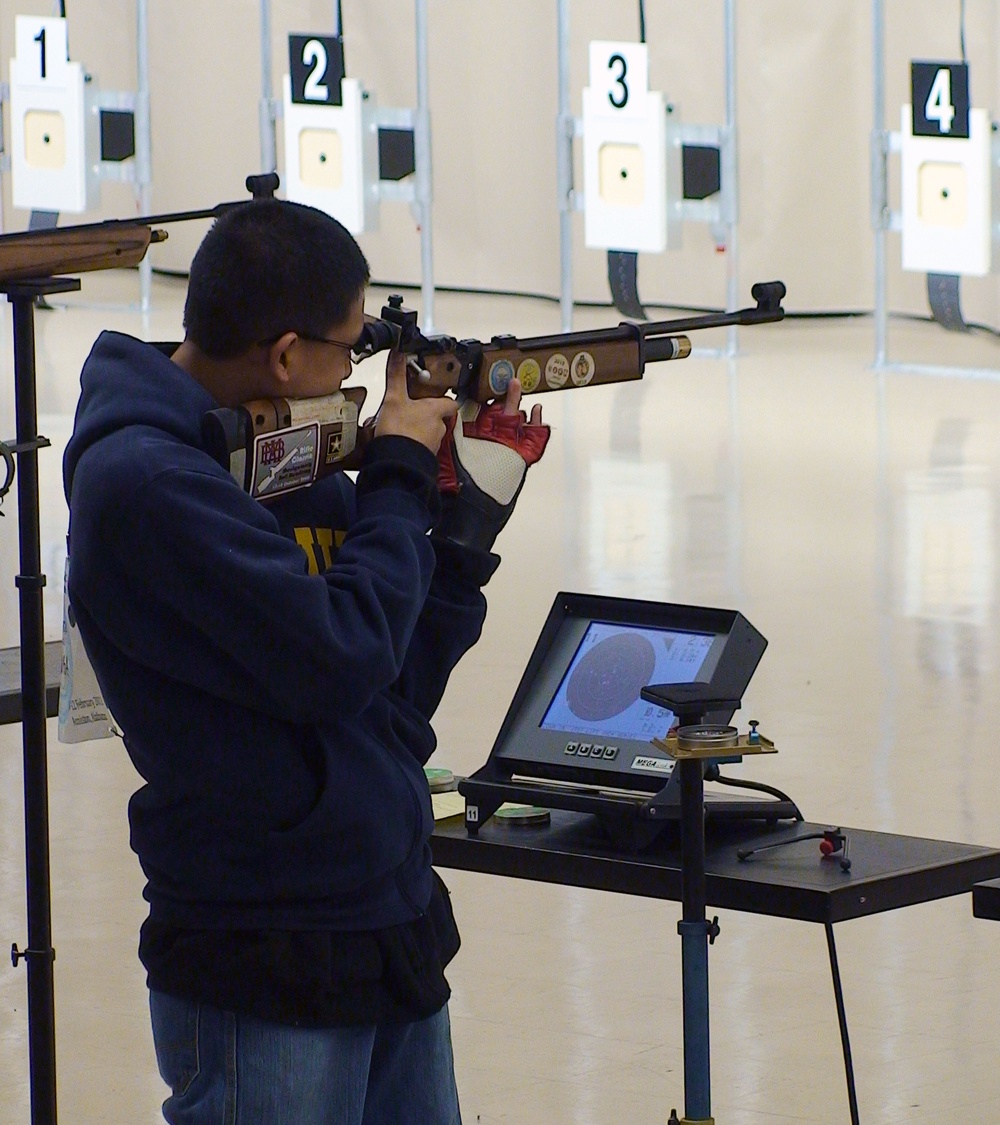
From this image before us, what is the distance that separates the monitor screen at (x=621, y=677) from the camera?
2057 mm

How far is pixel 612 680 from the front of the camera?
A: 2.11 metres

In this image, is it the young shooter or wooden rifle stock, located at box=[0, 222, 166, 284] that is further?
wooden rifle stock, located at box=[0, 222, 166, 284]

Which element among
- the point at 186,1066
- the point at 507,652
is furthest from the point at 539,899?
the point at 186,1066

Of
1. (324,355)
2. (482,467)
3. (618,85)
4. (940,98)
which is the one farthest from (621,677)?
(618,85)

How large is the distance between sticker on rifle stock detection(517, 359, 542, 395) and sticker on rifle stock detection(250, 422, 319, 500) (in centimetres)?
32

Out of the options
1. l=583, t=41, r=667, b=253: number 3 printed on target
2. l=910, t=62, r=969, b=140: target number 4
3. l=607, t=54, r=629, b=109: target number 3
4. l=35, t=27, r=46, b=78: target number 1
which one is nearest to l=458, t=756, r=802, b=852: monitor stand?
l=910, t=62, r=969, b=140: target number 4

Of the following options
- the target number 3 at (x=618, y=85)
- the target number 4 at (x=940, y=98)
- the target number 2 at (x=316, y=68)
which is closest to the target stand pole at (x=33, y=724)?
the target number 4 at (x=940, y=98)

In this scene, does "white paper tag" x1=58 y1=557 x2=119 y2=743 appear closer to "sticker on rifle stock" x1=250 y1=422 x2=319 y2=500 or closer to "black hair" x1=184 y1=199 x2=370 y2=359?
"sticker on rifle stock" x1=250 y1=422 x2=319 y2=500

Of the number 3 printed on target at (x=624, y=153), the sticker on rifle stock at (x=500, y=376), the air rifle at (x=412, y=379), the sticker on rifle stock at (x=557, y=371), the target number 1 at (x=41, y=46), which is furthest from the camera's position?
the target number 1 at (x=41, y=46)

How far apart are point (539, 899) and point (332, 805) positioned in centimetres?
186

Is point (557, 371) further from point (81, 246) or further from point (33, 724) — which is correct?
point (33, 724)

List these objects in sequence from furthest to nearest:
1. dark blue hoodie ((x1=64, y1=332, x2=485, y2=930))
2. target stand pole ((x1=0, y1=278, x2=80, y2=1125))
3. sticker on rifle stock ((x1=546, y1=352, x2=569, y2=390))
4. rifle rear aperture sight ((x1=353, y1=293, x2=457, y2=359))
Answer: target stand pole ((x1=0, y1=278, x2=80, y2=1125)) < sticker on rifle stock ((x1=546, y1=352, x2=569, y2=390)) < rifle rear aperture sight ((x1=353, y1=293, x2=457, y2=359)) < dark blue hoodie ((x1=64, y1=332, x2=485, y2=930))

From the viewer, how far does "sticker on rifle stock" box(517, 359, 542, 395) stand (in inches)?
77.2

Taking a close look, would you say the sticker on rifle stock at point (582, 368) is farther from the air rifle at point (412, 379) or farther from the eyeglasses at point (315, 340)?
the eyeglasses at point (315, 340)
